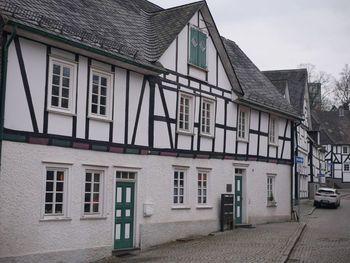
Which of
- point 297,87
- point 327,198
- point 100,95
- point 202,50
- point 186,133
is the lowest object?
point 327,198

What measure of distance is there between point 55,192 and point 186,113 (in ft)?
22.6

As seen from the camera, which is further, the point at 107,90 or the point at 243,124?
the point at 243,124

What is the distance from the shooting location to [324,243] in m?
17.1

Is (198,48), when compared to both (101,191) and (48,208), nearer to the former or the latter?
(101,191)

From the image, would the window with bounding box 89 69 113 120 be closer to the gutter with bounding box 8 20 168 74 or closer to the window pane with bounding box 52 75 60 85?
the gutter with bounding box 8 20 168 74

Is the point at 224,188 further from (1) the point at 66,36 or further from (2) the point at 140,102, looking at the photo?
(1) the point at 66,36

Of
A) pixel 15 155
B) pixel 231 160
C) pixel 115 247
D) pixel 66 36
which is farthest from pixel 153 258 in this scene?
pixel 231 160

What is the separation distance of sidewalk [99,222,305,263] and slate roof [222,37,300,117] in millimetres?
5920

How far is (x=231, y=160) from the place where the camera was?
20.7m

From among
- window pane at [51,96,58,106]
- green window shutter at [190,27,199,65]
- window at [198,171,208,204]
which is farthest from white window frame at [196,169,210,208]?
window pane at [51,96,58,106]

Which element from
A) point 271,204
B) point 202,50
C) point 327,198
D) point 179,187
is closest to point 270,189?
point 271,204

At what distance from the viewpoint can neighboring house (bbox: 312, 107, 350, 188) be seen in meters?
67.3

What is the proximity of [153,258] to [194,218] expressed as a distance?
4.56 meters

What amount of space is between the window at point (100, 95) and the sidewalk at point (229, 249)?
4.14 metres
